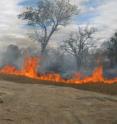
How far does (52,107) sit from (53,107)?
0.04 m

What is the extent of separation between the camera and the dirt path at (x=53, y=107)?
13.3m

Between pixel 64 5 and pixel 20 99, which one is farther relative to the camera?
pixel 64 5

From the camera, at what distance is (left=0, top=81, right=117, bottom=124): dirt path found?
13.3m

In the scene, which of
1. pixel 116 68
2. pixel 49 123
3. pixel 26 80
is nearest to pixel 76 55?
pixel 116 68

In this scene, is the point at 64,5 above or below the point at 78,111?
above

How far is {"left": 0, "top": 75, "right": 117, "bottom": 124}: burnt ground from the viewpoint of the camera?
13.3 m

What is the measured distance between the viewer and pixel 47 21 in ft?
150

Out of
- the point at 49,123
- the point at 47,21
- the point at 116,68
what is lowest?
the point at 49,123

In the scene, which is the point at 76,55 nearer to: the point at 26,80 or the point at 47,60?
the point at 47,60

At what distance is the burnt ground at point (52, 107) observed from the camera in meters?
13.3

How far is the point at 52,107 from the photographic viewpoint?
49.9ft

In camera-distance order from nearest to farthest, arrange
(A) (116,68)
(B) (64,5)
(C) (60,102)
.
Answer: (C) (60,102)
(A) (116,68)
(B) (64,5)

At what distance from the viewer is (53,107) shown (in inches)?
599

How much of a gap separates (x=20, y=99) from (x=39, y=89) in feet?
10.5
